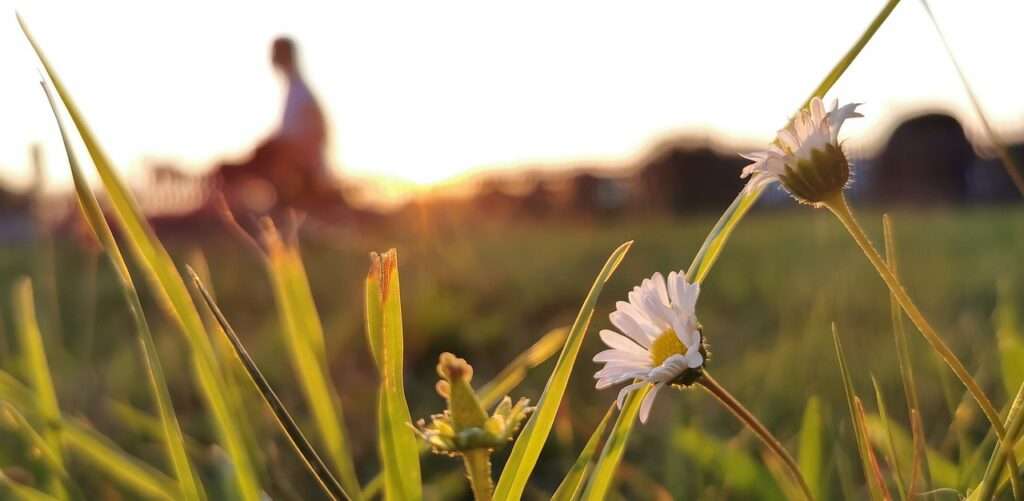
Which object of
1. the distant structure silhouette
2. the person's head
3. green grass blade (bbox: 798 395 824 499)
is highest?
the person's head

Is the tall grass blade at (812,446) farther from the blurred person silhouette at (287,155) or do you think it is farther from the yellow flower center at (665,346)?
the blurred person silhouette at (287,155)

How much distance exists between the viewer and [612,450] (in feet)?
1.52

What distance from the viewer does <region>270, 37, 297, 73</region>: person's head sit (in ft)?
14.6

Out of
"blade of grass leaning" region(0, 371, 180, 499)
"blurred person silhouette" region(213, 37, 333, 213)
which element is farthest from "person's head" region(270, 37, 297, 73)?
"blade of grass leaning" region(0, 371, 180, 499)

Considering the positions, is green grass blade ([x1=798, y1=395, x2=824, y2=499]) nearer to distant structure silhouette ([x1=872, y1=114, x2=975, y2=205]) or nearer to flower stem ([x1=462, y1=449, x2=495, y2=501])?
flower stem ([x1=462, y1=449, x2=495, y2=501])

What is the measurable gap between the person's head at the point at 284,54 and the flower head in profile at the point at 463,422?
433cm

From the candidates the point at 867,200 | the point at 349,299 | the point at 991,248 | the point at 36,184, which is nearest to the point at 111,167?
the point at 36,184

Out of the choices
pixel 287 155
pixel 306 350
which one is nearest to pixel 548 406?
pixel 306 350

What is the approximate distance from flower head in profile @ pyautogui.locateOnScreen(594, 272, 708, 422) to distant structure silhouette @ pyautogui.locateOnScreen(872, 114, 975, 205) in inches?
452

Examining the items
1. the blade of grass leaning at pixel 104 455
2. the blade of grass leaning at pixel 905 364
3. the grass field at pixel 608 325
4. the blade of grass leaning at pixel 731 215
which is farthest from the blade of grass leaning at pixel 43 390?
the blade of grass leaning at pixel 905 364

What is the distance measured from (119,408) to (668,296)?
66 cm

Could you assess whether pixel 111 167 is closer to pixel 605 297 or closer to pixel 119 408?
pixel 119 408

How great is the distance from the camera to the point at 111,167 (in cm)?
43

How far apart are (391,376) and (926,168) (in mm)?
13105
